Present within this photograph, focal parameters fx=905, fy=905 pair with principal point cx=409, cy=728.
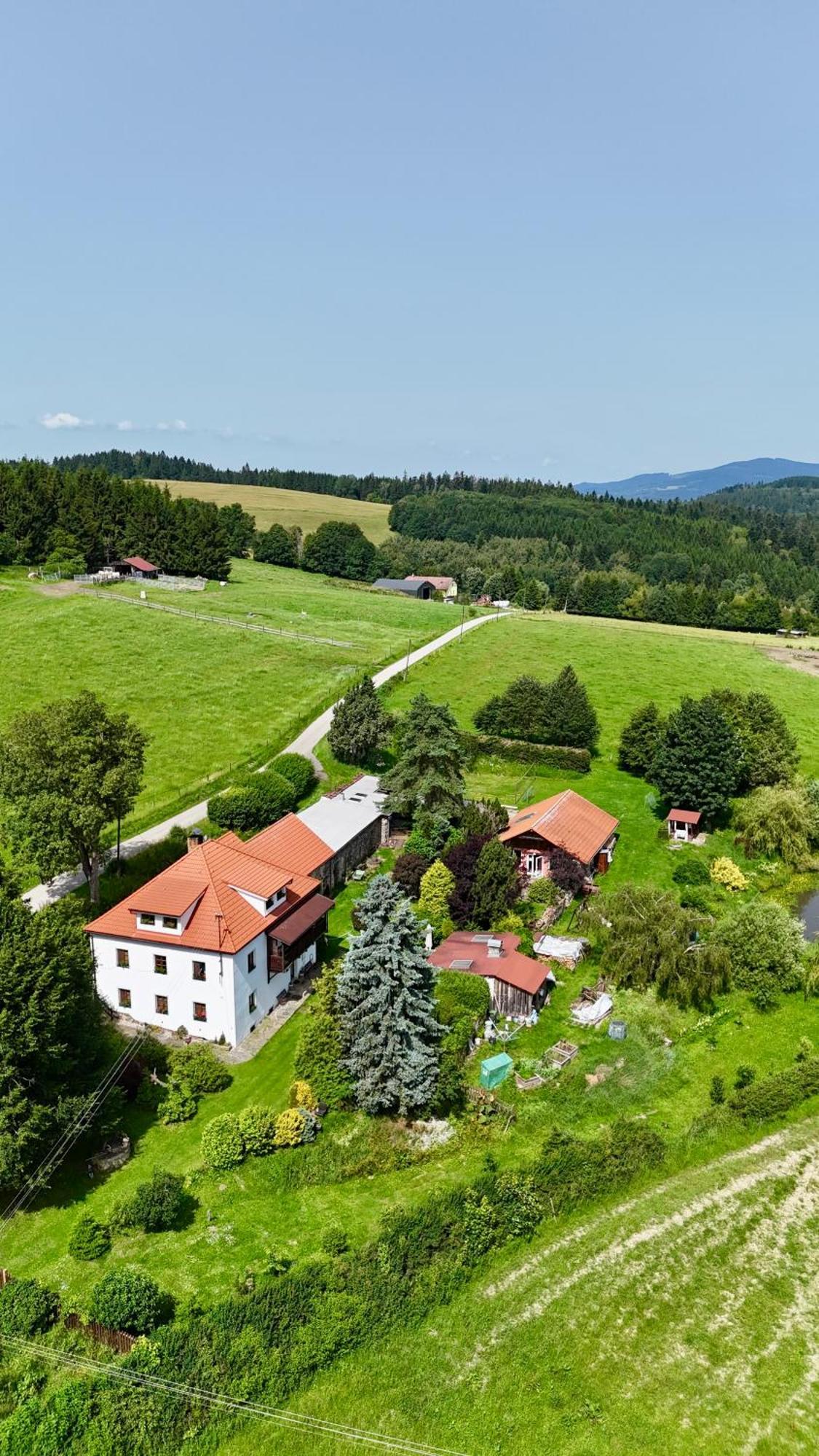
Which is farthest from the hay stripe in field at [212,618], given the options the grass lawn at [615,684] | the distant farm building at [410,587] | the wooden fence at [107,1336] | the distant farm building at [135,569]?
the wooden fence at [107,1336]

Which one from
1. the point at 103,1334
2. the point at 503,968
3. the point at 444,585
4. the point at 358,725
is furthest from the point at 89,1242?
the point at 444,585

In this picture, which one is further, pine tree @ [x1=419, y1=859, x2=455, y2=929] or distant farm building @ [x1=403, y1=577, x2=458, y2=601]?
distant farm building @ [x1=403, y1=577, x2=458, y2=601]

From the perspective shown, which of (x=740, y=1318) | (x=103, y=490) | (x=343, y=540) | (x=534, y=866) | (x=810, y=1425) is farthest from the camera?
(x=343, y=540)

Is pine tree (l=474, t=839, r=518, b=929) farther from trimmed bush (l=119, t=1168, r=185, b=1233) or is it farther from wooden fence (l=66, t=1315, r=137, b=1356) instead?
wooden fence (l=66, t=1315, r=137, b=1356)

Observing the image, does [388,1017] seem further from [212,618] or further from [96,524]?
[96,524]

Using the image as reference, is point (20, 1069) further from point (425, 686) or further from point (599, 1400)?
point (425, 686)

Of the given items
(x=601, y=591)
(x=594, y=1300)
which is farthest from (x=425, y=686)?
Result: (x=601, y=591)

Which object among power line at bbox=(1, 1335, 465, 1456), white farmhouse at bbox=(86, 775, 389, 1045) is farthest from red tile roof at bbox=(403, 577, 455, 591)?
power line at bbox=(1, 1335, 465, 1456)
